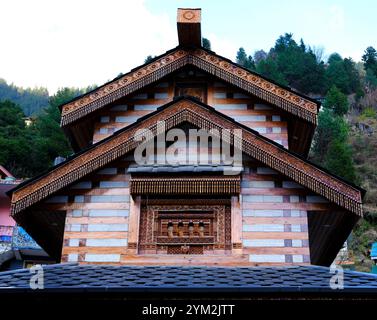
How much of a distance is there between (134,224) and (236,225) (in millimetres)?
2016

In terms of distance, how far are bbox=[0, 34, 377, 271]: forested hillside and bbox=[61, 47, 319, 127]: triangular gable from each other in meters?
29.0

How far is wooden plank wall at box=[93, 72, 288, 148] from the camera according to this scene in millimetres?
12898

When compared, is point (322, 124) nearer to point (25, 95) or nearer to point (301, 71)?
point (301, 71)

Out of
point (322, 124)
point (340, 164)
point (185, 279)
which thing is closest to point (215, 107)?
point (185, 279)

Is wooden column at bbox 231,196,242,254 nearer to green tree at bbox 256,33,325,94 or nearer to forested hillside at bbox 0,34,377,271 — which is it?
forested hillside at bbox 0,34,377,271

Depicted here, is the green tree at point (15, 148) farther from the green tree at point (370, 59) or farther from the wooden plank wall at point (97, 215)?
the green tree at point (370, 59)

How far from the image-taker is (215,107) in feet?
43.2

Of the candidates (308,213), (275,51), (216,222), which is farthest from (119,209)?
(275,51)

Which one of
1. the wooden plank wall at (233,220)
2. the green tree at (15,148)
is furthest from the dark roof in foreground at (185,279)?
the green tree at (15,148)

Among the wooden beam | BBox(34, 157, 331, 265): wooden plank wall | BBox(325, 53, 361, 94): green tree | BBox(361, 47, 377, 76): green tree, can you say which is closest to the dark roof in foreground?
BBox(34, 157, 331, 265): wooden plank wall

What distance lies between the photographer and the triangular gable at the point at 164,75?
12.7m

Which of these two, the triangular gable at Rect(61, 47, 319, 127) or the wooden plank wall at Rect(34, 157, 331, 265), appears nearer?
the wooden plank wall at Rect(34, 157, 331, 265)

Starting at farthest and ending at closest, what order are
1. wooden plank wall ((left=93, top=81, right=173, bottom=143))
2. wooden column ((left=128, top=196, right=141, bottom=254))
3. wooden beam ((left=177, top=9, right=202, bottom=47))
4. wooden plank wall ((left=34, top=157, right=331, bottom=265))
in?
wooden plank wall ((left=93, top=81, right=173, bottom=143))
wooden beam ((left=177, top=9, right=202, bottom=47))
wooden column ((left=128, top=196, right=141, bottom=254))
wooden plank wall ((left=34, top=157, right=331, bottom=265))
